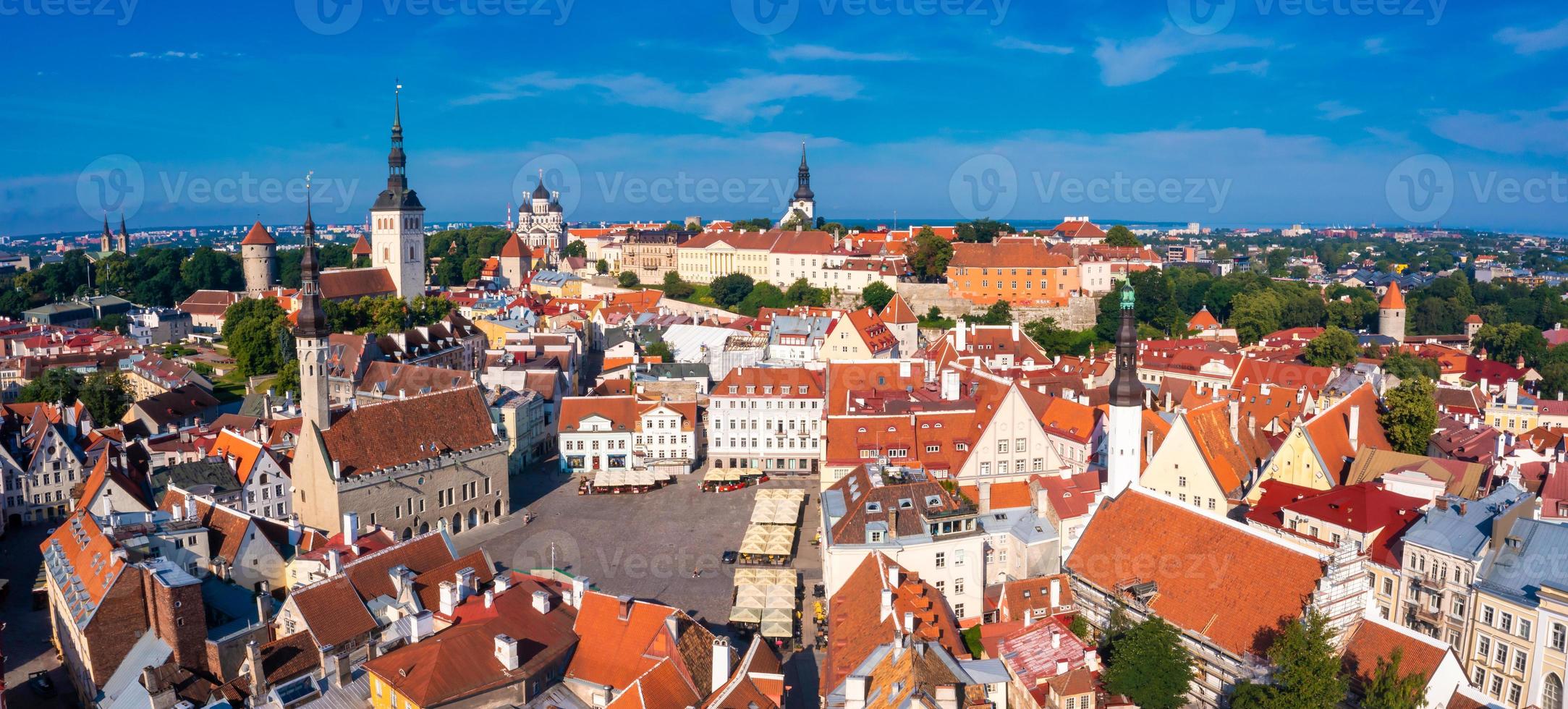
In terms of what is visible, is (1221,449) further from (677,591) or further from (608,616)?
(608,616)

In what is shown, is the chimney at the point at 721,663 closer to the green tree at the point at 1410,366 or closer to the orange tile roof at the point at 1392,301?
the green tree at the point at 1410,366

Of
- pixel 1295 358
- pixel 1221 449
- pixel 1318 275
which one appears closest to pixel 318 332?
pixel 1221 449

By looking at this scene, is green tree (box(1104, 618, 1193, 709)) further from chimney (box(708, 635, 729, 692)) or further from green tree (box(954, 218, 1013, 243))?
green tree (box(954, 218, 1013, 243))

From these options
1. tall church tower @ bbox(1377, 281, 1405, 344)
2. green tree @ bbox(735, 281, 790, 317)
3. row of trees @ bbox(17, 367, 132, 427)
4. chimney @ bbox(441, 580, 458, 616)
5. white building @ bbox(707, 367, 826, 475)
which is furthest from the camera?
green tree @ bbox(735, 281, 790, 317)

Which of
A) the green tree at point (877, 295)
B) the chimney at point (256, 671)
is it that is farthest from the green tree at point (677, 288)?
the chimney at point (256, 671)

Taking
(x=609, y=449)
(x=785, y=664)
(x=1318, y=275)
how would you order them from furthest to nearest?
(x=1318, y=275), (x=609, y=449), (x=785, y=664)

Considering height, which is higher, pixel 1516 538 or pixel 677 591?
pixel 1516 538

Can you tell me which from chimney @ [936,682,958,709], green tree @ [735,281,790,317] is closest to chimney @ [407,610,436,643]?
chimney @ [936,682,958,709]
